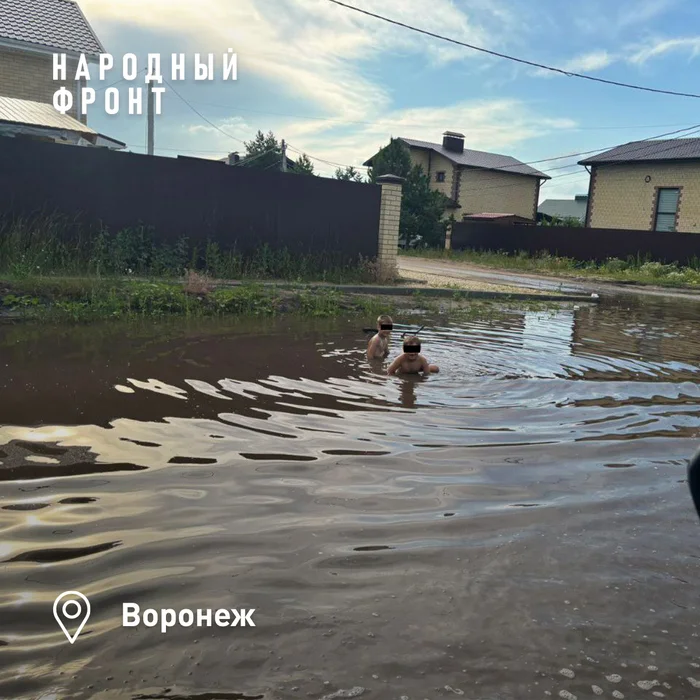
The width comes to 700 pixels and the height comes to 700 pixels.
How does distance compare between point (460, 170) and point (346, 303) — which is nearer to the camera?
point (346, 303)

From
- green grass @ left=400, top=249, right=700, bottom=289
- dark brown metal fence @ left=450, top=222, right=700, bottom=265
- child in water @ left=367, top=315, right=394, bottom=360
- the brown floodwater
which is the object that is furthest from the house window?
the brown floodwater

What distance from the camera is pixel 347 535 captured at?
306 centimetres

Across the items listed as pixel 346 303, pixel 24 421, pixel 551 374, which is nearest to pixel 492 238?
pixel 346 303

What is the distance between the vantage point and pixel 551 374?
6.88 metres

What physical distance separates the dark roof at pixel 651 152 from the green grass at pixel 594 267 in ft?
28.1

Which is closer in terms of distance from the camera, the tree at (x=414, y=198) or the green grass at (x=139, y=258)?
the green grass at (x=139, y=258)

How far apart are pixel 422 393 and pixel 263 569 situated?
3.30 metres

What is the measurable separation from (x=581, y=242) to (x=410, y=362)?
998 inches

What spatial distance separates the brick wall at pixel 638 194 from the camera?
32.7 metres

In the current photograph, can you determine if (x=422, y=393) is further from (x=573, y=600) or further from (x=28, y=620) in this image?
(x=28, y=620)

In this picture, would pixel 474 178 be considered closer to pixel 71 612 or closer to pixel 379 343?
pixel 379 343

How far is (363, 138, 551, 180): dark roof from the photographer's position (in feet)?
151

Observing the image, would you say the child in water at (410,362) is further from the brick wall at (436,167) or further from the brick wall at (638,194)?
the brick wall at (436,167)

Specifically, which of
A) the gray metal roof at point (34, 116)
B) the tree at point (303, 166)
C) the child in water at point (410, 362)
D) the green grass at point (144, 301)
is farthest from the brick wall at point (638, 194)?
the child in water at point (410, 362)
